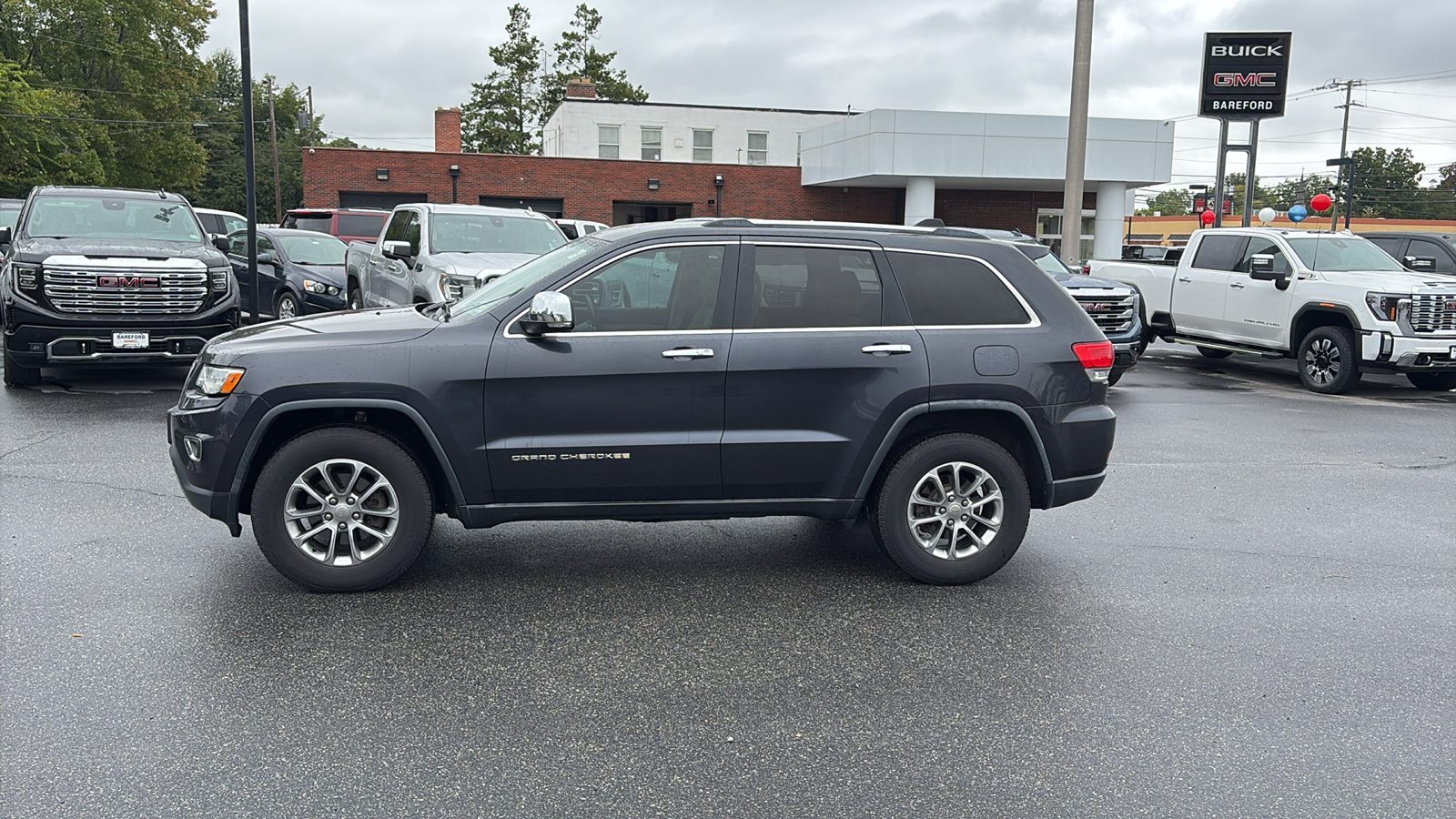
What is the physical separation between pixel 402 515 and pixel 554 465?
2.41 ft

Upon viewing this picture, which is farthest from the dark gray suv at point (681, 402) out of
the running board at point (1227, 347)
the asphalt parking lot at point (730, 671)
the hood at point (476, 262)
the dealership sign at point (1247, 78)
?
the dealership sign at point (1247, 78)

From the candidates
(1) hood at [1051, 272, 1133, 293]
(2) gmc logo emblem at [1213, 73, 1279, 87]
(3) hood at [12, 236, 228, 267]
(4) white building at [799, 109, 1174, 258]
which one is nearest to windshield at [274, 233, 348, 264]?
(3) hood at [12, 236, 228, 267]

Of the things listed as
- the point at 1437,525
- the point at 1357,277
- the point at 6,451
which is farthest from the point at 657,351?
the point at 1357,277

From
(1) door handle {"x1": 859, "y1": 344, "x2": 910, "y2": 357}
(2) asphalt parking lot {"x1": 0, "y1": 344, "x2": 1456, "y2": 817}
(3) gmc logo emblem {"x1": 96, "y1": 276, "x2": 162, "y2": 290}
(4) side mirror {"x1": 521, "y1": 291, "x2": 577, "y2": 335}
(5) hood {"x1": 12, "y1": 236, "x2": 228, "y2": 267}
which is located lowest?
(2) asphalt parking lot {"x1": 0, "y1": 344, "x2": 1456, "y2": 817}

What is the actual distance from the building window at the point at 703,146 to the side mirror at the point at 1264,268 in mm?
36572

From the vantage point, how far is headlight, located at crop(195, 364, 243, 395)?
17.2 ft

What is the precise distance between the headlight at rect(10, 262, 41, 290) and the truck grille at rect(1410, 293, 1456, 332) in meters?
14.3

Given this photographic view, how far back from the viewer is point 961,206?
140 ft

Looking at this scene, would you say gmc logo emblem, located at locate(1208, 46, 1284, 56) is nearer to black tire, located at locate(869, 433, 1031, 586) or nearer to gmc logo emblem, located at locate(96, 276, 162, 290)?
gmc logo emblem, located at locate(96, 276, 162, 290)

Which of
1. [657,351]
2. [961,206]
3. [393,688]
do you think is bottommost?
[393,688]

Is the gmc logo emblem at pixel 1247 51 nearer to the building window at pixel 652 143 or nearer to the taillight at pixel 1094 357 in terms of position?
the building window at pixel 652 143

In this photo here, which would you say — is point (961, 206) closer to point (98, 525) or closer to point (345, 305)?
point (345, 305)

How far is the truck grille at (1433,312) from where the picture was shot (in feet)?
42.7

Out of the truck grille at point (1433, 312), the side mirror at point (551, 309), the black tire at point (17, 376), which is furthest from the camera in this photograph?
the truck grille at point (1433, 312)
